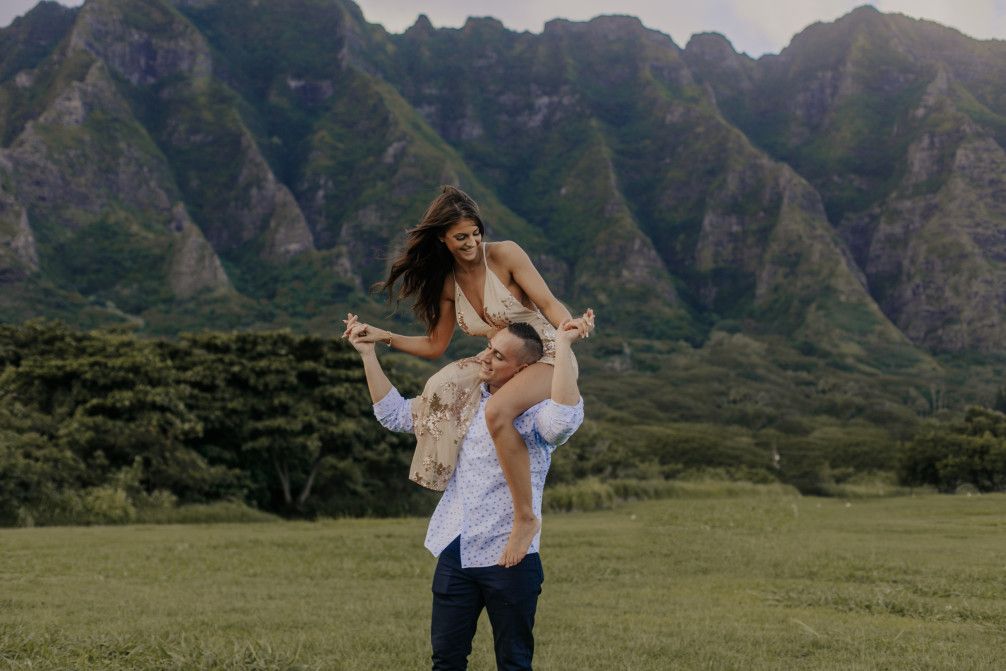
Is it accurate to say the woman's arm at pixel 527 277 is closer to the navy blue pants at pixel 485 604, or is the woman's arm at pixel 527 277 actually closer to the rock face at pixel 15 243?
the navy blue pants at pixel 485 604

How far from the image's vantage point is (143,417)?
27.3 m

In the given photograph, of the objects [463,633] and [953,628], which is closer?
[463,633]

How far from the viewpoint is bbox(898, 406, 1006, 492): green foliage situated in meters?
39.0

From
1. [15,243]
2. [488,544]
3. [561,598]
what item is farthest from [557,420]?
[15,243]

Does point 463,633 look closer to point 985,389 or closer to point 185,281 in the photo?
point 985,389

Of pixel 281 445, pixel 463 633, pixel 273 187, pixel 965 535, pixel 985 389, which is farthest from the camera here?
pixel 273 187

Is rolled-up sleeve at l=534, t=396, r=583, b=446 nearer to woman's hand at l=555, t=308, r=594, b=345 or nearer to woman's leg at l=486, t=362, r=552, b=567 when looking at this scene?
woman's leg at l=486, t=362, r=552, b=567

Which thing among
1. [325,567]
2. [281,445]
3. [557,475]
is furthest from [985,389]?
[325,567]

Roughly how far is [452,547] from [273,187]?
196162mm

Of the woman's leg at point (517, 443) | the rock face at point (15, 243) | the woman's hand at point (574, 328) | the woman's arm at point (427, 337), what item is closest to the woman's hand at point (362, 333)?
the woman's arm at point (427, 337)

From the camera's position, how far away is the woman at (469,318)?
4.70 meters

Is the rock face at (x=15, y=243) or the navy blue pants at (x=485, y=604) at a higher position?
the rock face at (x=15, y=243)

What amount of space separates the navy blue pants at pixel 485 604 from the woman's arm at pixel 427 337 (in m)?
1.14

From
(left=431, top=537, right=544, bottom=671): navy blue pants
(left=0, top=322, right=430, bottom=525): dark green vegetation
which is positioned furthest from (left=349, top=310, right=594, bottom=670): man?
(left=0, top=322, right=430, bottom=525): dark green vegetation
